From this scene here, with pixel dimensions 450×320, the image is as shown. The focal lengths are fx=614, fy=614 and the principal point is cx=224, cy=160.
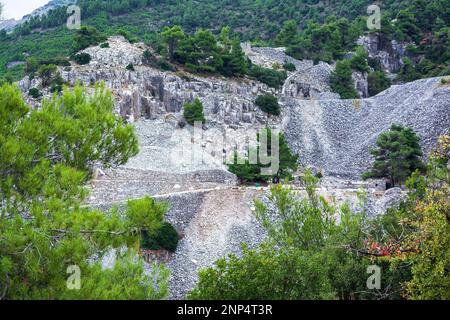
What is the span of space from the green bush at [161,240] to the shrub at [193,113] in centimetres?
1868

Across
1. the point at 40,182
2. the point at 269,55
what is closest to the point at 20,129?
the point at 40,182

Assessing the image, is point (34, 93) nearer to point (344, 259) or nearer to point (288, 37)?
point (344, 259)

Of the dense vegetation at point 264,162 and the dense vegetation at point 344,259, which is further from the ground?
the dense vegetation at point 344,259

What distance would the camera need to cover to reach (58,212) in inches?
474

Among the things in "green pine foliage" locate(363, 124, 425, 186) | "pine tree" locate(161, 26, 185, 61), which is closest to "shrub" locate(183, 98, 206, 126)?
"pine tree" locate(161, 26, 185, 61)

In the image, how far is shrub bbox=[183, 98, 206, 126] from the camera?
45844 millimetres

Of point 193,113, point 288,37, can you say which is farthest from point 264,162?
point 288,37

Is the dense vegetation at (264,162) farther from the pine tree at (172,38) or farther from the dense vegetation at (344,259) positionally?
the pine tree at (172,38)

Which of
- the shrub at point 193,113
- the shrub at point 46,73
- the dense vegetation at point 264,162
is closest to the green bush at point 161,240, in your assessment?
the dense vegetation at point 264,162

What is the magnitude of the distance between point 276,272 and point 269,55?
55610mm

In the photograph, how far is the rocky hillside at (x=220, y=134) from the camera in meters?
30.1

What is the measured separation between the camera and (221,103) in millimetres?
49250

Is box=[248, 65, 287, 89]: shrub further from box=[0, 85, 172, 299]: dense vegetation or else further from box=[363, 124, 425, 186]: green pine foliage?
box=[0, 85, 172, 299]: dense vegetation
